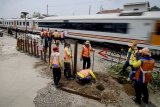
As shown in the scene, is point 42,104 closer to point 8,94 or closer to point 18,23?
point 8,94

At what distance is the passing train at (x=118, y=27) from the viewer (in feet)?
43.2

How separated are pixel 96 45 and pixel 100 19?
298cm

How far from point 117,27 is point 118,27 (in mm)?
120

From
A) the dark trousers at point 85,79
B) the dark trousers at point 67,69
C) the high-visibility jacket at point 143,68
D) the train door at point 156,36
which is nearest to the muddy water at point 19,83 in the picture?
the dark trousers at point 67,69

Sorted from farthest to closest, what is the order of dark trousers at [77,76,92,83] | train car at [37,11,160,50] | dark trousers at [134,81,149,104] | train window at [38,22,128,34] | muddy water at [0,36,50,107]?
train window at [38,22,128,34], train car at [37,11,160,50], dark trousers at [77,76,92,83], muddy water at [0,36,50,107], dark trousers at [134,81,149,104]

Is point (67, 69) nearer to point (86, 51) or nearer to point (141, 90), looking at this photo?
point (86, 51)

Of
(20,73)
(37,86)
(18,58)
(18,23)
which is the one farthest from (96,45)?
(18,23)

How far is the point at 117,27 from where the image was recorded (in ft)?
51.5

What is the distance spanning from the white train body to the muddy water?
23.9 feet

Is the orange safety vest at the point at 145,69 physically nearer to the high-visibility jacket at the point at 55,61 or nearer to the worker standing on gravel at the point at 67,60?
the high-visibility jacket at the point at 55,61

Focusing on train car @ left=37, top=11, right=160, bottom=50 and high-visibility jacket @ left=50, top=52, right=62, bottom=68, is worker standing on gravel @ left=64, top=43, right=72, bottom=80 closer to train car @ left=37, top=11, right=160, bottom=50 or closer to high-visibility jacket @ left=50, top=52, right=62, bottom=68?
high-visibility jacket @ left=50, top=52, right=62, bottom=68

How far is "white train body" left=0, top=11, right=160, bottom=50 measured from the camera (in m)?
13.2

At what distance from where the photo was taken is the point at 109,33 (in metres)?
16.7

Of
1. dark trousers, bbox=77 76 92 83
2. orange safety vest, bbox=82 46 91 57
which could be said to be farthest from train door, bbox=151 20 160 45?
dark trousers, bbox=77 76 92 83
